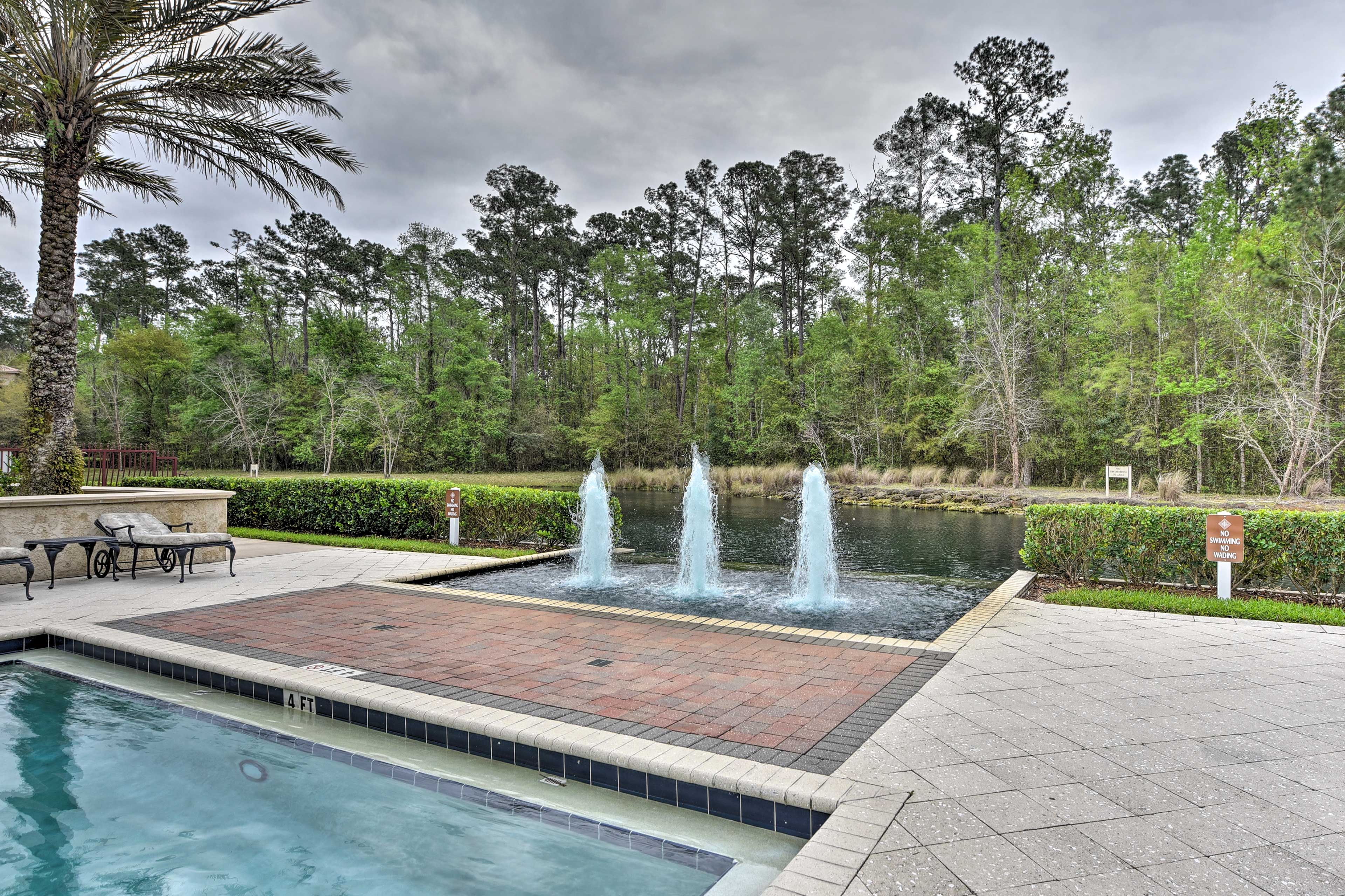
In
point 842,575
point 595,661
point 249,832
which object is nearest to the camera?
point 249,832

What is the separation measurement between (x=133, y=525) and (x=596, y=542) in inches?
201

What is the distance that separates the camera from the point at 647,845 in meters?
2.52

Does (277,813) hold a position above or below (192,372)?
below

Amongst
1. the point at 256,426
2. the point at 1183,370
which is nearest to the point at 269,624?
the point at 1183,370

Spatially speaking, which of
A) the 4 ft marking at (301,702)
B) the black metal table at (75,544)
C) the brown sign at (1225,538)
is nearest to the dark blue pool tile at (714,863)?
the 4 ft marking at (301,702)

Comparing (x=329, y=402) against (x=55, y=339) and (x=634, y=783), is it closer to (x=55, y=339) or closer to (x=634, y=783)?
(x=55, y=339)

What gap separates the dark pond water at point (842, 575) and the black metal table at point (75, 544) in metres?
3.66

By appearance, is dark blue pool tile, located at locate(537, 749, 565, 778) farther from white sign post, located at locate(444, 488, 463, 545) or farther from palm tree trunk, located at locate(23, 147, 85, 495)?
palm tree trunk, located at locate(23, 147, 85, 495)

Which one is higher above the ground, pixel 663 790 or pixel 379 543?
pixel 379 543

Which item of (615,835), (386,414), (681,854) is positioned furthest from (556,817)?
(386,414)

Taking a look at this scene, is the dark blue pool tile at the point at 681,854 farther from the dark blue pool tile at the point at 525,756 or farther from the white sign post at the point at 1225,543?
the white sign post at the point at 1225,543

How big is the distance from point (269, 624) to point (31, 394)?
547 centimetres

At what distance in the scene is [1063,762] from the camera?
282 cm

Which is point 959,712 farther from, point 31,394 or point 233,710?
point 31,394
